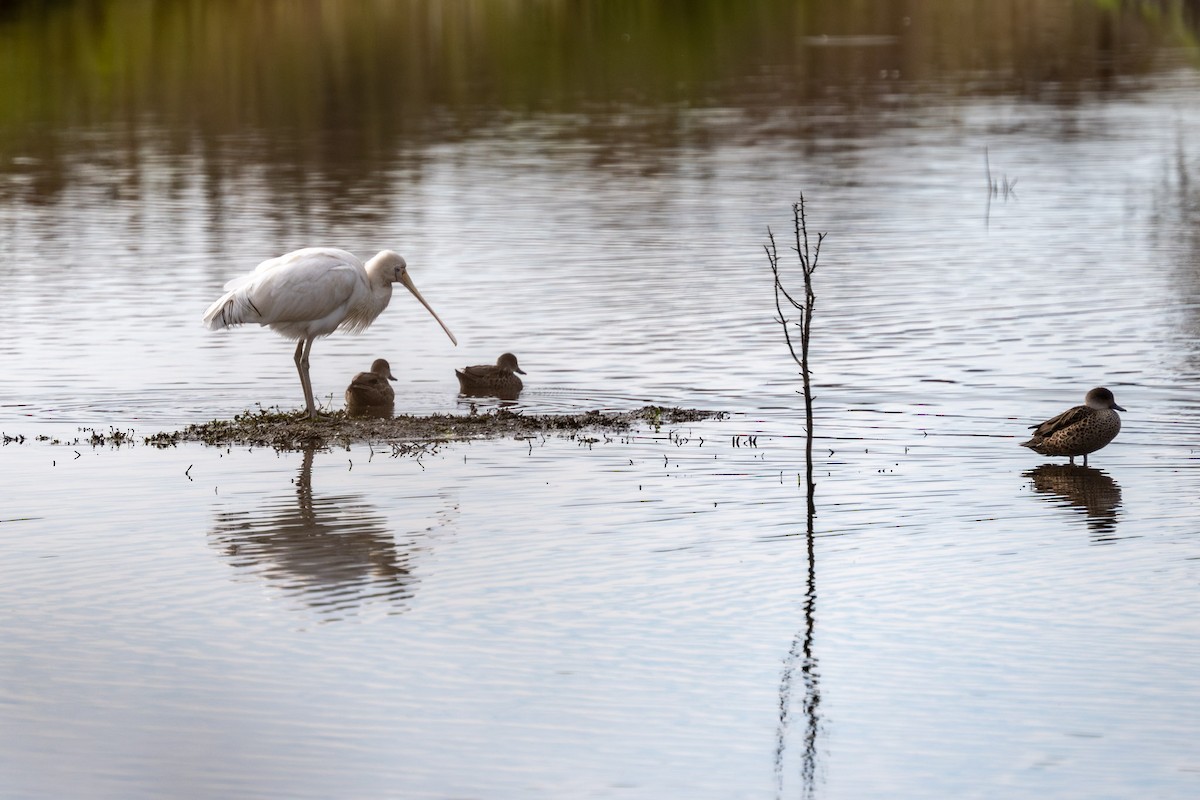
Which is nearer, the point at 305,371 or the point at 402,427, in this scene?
the point at 402,427

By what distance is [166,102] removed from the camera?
51.8 meters

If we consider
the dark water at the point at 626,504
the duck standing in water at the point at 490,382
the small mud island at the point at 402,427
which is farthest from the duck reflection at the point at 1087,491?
the duck standing in water at the point at 490,382

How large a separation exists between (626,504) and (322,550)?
6.02ft

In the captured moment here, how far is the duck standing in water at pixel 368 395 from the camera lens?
15.0 metres

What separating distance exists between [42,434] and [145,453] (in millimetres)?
1062

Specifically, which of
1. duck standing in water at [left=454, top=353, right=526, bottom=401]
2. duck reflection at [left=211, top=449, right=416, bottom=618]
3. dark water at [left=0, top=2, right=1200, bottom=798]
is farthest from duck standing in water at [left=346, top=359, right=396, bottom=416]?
duck reflection at [left=211, top=449, right=416, bottom=618]

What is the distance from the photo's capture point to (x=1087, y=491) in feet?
39.4

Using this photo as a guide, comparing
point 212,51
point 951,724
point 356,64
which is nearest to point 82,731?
point 951,724

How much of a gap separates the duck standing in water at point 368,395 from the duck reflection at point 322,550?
267 centimetres

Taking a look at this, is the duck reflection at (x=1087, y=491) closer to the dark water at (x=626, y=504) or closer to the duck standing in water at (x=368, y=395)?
the dark water at (x=626, y=504)

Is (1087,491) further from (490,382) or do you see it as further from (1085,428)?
(490,382)

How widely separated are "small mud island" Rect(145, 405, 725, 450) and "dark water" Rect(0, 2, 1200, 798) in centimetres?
30

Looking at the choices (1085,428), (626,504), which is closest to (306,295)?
(626,504)

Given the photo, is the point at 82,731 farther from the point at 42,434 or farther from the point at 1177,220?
the point at 1177,220
